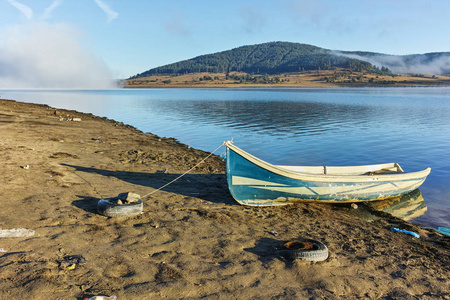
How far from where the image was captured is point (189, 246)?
6.91 m

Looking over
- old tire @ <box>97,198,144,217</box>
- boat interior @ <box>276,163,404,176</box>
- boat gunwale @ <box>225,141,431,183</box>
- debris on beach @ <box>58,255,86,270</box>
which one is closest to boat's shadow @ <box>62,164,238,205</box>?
boat gunwale @ <box>225,141,431,183</box>

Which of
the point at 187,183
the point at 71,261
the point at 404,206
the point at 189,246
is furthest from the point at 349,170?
the point at 71,261

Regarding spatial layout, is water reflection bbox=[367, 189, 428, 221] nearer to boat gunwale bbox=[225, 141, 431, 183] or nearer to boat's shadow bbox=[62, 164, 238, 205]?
boat gunwale bbox=[225, 141, 431, 183]

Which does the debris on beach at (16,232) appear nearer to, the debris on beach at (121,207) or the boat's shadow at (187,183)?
the debris on beach at (121,207)

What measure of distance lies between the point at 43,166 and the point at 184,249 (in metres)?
8.12

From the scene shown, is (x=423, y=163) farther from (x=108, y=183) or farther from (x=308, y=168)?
(x=108, y=183)

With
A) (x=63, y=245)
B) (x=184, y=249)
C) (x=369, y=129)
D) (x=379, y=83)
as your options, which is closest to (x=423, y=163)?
(x=369, y=129)

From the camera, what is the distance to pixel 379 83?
15875 cm

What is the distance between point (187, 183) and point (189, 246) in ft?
17.4

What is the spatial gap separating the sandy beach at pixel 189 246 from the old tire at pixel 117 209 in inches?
6.4

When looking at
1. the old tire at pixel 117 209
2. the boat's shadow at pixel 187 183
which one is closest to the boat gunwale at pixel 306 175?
the boat's shadow at pixel 187 183

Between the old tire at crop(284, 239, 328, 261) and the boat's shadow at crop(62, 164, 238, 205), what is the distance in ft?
11.2

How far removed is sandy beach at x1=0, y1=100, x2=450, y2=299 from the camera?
Result: 209 inches

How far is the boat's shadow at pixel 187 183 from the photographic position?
10.8 m
